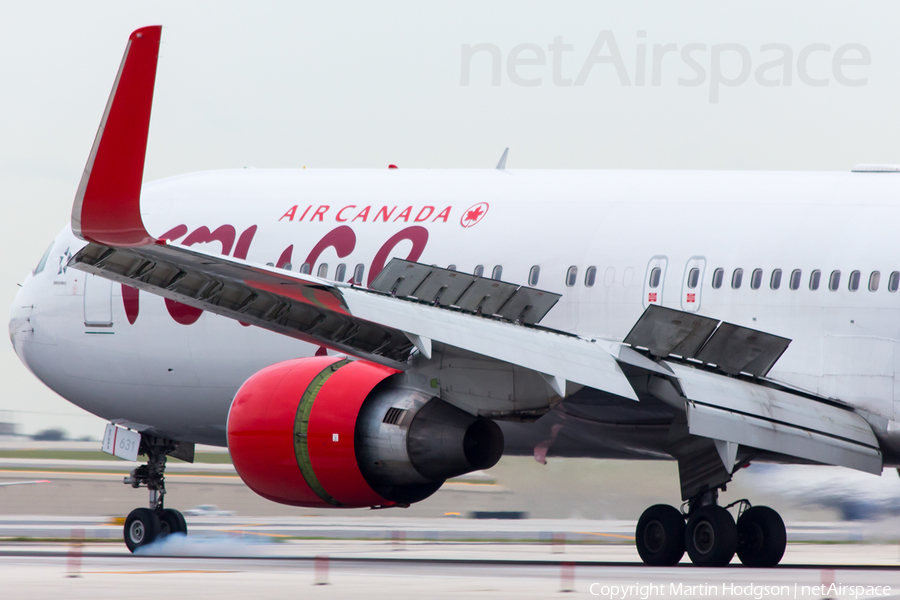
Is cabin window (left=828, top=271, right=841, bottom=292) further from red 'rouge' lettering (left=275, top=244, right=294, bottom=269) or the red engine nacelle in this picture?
red 'rouge' lettering (left=275, top=244, right=294, bottom=269)

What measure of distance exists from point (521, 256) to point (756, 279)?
8.62 feet

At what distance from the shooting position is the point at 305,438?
1222 centimetres

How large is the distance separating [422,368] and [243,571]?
8.79 feet

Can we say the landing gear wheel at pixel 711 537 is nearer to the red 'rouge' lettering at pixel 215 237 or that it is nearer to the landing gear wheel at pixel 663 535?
the landing gear wheel at pixel 663 535

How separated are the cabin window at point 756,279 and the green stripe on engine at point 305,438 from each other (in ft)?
14.5

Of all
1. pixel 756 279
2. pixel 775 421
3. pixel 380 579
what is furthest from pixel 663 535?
pixel 380 579

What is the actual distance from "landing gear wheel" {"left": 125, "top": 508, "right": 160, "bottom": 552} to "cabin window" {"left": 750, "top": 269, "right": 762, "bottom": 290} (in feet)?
27.3

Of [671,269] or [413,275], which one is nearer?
[413,275]

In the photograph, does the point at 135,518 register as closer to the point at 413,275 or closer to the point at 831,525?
the point at 413,275

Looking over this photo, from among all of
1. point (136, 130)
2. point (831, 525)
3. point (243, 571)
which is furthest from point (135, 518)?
point (831, 525)

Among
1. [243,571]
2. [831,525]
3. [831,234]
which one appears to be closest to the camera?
[243,571]

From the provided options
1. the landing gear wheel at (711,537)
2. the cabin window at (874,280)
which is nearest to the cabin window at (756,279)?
the cabin window at (874,280)

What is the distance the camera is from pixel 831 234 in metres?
13.6

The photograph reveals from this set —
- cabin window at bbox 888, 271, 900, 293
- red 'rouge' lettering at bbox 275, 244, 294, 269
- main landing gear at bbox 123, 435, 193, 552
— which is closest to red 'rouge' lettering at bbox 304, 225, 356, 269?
red 'rouge' lettering at bbox 275, 244, 294, 269
